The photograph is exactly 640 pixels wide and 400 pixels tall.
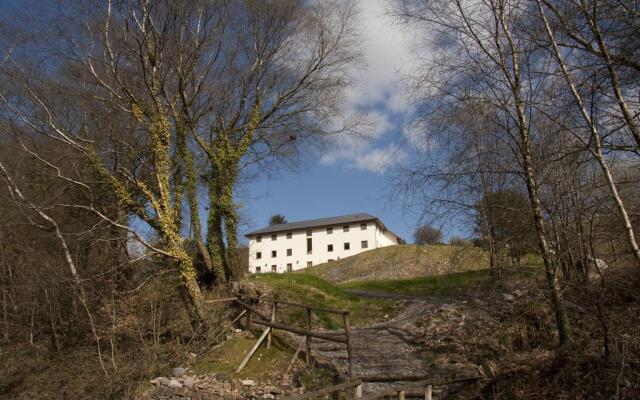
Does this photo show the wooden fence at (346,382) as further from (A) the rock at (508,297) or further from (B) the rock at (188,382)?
(A) the rock at (508,297)

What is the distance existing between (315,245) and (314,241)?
54 cm

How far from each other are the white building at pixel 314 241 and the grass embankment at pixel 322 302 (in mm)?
33839

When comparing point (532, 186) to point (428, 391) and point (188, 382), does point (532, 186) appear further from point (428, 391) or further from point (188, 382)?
point (188, 382)

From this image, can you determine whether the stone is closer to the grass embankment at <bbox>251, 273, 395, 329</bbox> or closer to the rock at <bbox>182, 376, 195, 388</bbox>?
the rock at <bbox>182, 376, 195, 388</bbox>

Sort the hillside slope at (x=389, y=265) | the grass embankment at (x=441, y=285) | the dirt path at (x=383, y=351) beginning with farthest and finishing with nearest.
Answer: the hillside slope at (x=389, y=265) < the grass embankment at (x=441, y=285) < the dirt path at (x=383, y=351)

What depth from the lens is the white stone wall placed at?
53000 millimetres

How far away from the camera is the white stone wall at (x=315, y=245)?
53.0 metres

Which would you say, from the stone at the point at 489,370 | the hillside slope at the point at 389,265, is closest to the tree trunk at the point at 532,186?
the stone at the point at 489,370

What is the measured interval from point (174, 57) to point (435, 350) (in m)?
11.8

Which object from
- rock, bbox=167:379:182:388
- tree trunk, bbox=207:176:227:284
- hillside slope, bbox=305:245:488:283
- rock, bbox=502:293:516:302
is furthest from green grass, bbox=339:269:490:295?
rock, bbox=167:379:182:388

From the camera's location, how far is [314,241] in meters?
55.6

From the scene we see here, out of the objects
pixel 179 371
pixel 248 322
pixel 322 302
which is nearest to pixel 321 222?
pixel 322 302

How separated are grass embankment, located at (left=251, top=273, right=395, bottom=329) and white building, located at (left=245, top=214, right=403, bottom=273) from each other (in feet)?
111

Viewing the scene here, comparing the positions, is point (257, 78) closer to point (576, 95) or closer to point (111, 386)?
point (111, 386)
